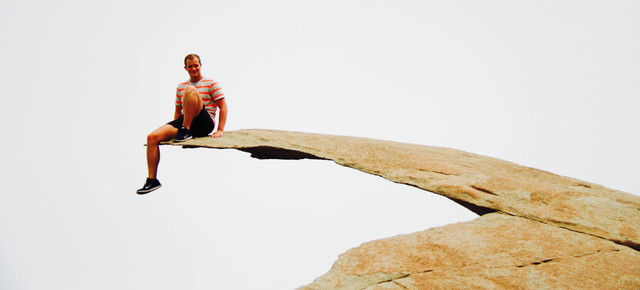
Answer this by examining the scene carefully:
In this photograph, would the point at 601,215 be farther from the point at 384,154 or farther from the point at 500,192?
the point at 384,154

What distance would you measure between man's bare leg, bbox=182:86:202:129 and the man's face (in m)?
0.24

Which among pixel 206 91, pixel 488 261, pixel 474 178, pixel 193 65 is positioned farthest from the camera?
pixel 206 91

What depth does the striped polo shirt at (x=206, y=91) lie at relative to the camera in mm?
4516

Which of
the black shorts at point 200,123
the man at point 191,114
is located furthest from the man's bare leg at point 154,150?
the black shorts at point 200,123

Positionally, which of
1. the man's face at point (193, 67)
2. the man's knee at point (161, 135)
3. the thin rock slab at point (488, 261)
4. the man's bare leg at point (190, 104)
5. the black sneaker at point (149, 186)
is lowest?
the black sneaker at point (149, 186)

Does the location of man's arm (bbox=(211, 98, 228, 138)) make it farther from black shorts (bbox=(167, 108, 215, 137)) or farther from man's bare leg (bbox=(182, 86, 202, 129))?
man's bare leg (bbox=(182, 86, 202, 129))

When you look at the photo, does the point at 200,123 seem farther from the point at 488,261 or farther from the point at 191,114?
the point at 488,261

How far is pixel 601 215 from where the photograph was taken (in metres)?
3.38

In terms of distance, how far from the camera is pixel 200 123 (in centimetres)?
443

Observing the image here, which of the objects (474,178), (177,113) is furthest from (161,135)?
(474,178)

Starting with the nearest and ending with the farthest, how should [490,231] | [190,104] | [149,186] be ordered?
[490,231]
[149,186]
[190,104]

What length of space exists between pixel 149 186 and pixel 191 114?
0.81m

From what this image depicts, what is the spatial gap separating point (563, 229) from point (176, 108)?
145 inches

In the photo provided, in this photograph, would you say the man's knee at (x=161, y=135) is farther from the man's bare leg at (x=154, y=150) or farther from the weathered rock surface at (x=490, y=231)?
the weathered rock surface at (x=490, y=231)
